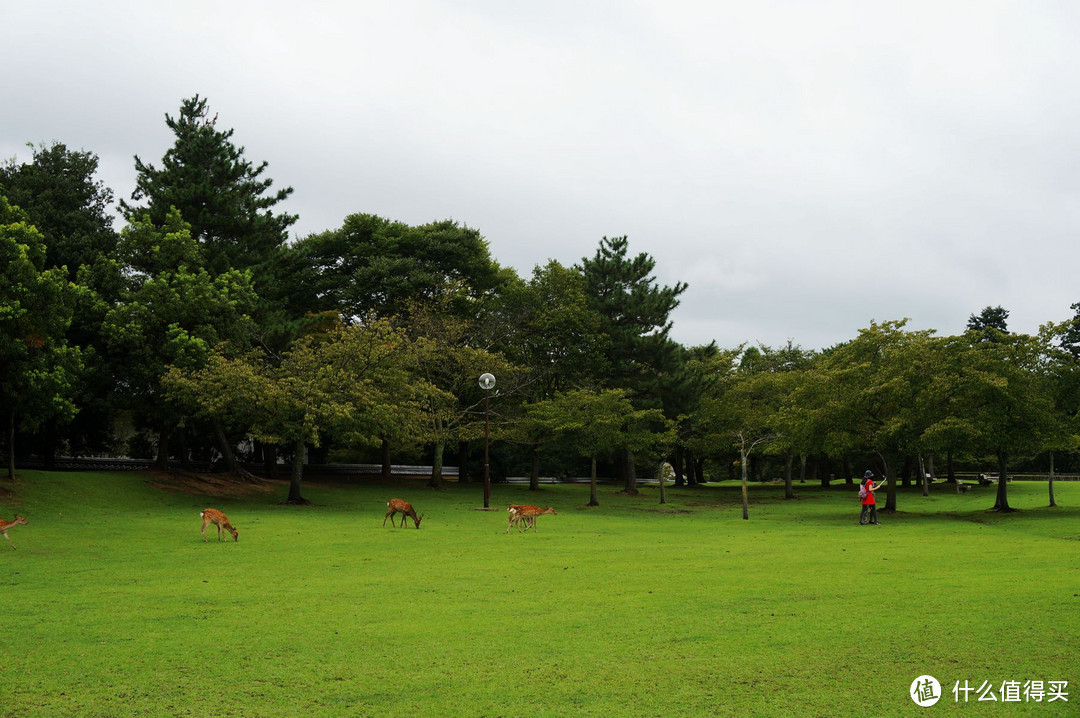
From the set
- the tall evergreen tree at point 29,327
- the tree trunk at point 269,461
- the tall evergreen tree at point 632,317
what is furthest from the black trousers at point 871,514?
the tree trunk at point 269,461

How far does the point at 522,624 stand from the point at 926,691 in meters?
4.49

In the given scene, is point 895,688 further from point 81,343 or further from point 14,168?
point 14,168

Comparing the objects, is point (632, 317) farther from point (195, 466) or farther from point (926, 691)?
point (926, 691)

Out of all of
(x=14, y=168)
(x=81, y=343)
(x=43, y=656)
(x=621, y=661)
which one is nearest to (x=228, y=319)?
(x=81, y=343)

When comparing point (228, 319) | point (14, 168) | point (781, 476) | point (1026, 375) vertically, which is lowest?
point (781, 476)

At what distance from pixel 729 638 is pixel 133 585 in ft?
30.5

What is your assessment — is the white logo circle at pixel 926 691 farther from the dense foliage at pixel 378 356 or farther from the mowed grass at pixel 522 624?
the dense foliage at pixel 378 356

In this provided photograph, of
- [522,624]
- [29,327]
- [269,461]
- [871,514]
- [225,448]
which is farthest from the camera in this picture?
[269,461]

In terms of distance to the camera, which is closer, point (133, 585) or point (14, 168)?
point (133, 585)

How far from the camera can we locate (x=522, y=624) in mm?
9680

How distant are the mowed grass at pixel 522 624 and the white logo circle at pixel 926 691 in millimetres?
90

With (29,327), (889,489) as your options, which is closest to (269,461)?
(29,327)

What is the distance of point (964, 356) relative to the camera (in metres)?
31.9

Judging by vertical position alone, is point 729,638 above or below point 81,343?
below
